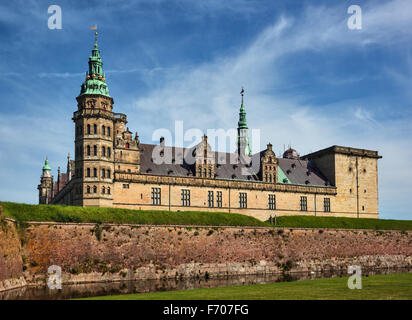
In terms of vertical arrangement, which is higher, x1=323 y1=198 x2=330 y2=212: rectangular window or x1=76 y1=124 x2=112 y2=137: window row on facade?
x1=76 y1=124 x2=112 y2=137: window row on facade

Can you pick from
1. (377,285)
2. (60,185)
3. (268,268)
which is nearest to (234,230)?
(268,268)

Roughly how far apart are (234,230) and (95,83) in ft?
77.8

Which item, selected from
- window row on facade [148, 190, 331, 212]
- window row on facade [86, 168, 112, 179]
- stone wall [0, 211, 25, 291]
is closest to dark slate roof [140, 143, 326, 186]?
window row on facade [148, 190, 331, 212]

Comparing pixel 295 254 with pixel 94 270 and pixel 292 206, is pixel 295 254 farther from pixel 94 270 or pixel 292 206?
pixel 94 270

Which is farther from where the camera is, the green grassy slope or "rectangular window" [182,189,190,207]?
"rectangular window" [182,189,190,207]

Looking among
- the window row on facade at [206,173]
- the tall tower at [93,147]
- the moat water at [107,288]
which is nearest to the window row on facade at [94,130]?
the tall tower at [93,147]

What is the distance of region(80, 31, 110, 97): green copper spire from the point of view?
55406 mm

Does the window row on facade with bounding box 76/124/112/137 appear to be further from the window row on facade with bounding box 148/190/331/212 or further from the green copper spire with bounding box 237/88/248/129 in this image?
the green copper spire with bounding box 237/88/248/129

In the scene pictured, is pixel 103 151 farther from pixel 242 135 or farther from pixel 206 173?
pixel 242 135

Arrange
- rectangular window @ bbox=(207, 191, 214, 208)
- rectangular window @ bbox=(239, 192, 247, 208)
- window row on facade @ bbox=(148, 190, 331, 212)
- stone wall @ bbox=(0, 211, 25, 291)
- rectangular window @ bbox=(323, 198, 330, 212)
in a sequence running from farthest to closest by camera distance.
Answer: rectangular window @ bbox=(323, 198, 330, 212) → rectangular window @ bbox=(239, 192, 247, 208) → rectangular window @ bbox=(207, 191, 214, 208) → window row on facade @ bbox=(148, 190, 331, 212) → stone wall @ bbox=(0, 211, 25, 291)

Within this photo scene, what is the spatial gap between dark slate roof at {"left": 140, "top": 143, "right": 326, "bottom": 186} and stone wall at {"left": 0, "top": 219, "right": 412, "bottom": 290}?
504 inches

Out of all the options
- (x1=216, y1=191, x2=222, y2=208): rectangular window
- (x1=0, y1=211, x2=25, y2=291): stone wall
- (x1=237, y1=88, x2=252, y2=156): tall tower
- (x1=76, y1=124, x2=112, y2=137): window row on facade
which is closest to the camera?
(x1=0, y1=211, x2=25, y2=291): stone wall

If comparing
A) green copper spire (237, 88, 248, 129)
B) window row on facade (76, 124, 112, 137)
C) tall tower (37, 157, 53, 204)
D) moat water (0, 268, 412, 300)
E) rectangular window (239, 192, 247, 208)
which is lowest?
moat water (0, 268, 412, 300)

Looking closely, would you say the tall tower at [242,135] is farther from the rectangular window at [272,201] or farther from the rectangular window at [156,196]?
the rectangular window at [156,196]
